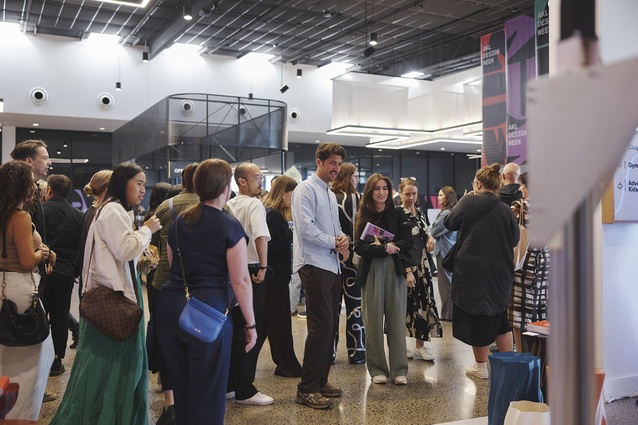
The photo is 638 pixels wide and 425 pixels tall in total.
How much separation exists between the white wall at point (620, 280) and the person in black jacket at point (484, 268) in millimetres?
646

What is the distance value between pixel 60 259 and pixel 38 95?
398 inches

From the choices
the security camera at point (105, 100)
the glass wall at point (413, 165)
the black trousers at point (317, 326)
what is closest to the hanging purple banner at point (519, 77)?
the black trousers at point (317, 326)

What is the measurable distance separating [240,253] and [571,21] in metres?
1.98

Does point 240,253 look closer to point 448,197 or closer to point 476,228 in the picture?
point 476,228

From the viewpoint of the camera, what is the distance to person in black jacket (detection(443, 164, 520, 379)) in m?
4.39

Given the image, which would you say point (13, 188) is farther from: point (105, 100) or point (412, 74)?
point (412, 74)

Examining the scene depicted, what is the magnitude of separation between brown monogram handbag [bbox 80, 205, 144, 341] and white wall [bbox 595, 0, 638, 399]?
2954 mm

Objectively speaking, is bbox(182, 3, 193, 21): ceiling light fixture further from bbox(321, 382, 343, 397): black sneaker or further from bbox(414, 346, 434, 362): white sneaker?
bbox(321, 382, 343, 397): black sneaker

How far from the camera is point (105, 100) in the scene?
1412 centimetres

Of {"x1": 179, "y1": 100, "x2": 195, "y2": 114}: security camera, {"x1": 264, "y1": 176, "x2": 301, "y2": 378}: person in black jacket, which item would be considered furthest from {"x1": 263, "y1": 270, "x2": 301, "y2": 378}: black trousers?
{"x1": 179, "y1": 100, "x2": 195, "y2": 114}: security camera

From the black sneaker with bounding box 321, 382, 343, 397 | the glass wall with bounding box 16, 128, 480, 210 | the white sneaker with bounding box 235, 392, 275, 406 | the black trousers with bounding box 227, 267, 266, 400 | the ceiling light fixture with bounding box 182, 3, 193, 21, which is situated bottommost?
the white sneaker with bounding box 235, 392, 275, 406

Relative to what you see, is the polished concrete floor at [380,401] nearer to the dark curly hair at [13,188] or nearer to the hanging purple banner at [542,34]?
the dark curly hair at [13,188]

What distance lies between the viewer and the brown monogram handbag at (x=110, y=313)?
293 centimetres

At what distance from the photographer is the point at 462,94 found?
11633mm
